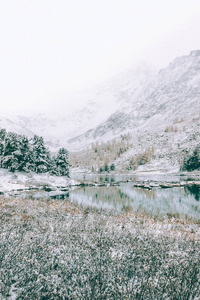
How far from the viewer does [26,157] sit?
51.1 metres

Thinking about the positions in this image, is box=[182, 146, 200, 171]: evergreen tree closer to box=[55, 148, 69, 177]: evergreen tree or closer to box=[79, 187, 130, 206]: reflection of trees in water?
box=[55, 148, 69, 177]: evergreen tree

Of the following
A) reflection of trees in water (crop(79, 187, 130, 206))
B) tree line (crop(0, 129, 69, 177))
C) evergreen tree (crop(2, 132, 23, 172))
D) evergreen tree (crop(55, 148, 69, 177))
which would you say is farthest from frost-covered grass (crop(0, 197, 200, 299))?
evergreen tree (crop(55, 148, 69, 177))

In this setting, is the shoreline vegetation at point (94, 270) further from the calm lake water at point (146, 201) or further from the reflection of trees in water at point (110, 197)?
the reflection of trees in water at point (110, 197)

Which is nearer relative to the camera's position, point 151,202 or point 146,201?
point 151,202

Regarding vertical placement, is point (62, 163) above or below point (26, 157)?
below

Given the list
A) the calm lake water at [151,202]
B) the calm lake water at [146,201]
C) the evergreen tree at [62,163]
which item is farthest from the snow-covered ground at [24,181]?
the calm lake water at [151,202]

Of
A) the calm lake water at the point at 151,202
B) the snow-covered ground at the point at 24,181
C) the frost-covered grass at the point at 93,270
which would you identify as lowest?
the calm lake water at the point at 151,202

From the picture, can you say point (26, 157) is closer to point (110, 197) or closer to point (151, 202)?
point (110, 197)

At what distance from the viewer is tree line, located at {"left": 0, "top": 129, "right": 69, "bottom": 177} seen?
1927 inches

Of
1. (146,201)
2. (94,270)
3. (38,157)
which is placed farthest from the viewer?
(38,157)

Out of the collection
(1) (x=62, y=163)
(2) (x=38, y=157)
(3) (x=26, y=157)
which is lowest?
(1) (x=62, y=163)

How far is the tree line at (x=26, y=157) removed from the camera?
48953mm

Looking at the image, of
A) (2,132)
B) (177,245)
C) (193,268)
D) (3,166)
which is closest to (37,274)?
(193,268)

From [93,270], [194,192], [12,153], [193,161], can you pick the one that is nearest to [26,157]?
[12,153]
